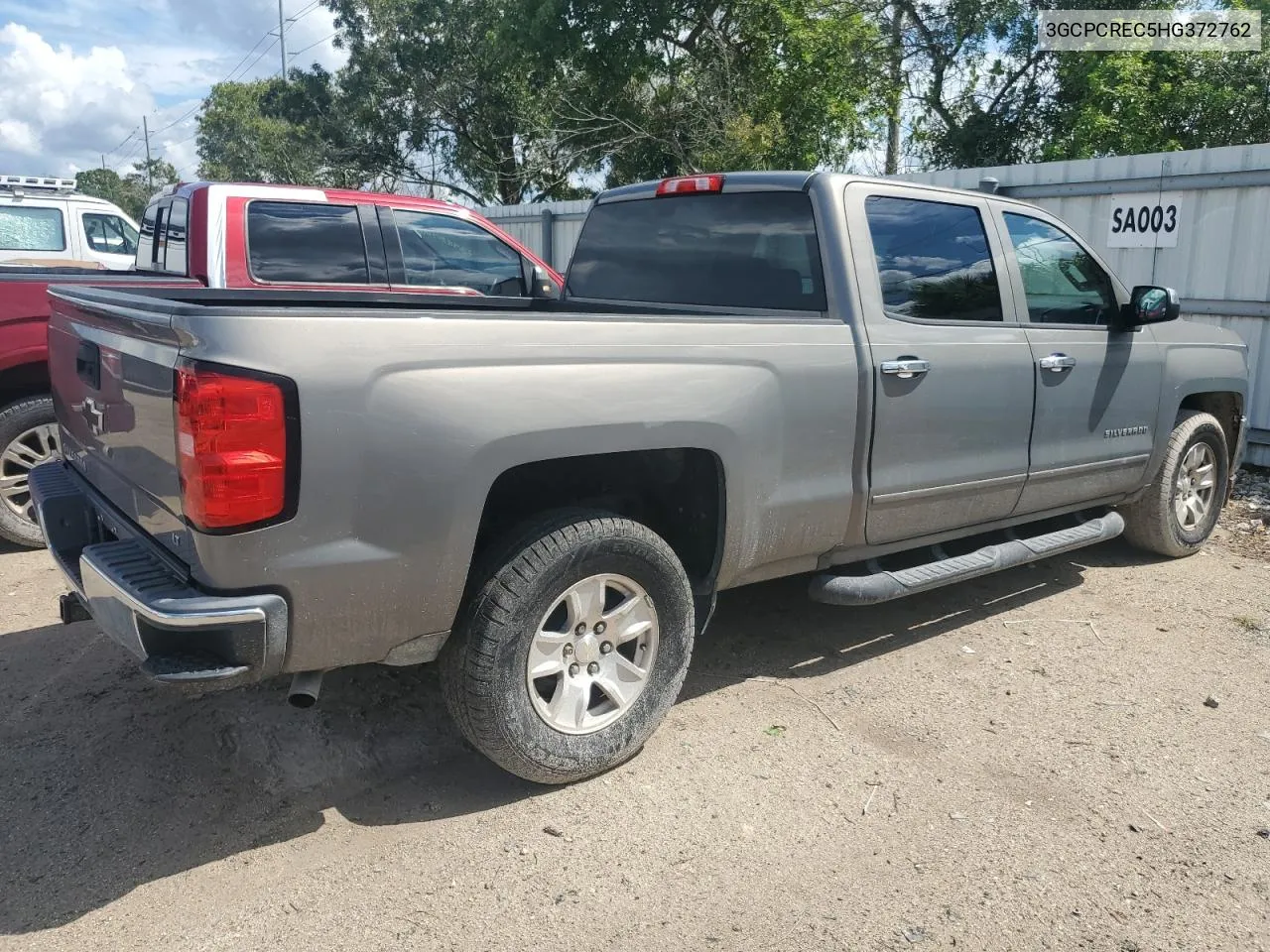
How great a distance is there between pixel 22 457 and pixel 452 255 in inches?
110

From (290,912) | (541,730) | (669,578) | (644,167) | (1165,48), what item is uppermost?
(1165,48)

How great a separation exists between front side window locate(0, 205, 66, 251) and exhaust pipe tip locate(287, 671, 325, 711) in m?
11.4

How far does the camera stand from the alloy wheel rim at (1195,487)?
575cm

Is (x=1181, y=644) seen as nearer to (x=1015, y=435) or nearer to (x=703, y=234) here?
(x=1015, y=435)

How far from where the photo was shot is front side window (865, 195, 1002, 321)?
403 cm

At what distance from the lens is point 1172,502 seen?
18.6 feet

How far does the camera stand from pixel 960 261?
172 inches

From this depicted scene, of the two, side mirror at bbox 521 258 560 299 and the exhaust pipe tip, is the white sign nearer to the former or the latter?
side mirror at bbox 521 258 560 299

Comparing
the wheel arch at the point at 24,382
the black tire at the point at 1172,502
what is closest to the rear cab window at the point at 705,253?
the black tire at the point at 1172,502

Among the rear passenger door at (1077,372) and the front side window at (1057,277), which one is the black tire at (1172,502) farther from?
the front side window at (1057,277)

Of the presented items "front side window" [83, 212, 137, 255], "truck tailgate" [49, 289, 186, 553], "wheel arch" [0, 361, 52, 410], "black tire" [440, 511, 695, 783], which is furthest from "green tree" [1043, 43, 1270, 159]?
"truck tailgate" [49, 289, 186, 553]

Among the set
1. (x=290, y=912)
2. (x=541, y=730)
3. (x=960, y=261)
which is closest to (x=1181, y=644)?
(x=960, y=261)

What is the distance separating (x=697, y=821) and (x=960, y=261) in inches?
102

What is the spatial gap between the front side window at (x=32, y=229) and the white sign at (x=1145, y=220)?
37.1ft
